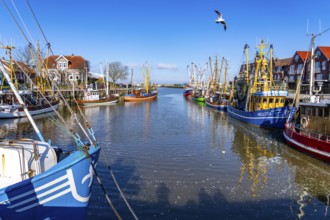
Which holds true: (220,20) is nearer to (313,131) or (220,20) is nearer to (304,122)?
(313,131)

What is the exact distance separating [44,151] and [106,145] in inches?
501

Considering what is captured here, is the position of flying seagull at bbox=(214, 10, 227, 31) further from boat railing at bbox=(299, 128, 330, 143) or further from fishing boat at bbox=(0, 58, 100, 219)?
fishing boat at bbox=(0, 58, 100, 219)

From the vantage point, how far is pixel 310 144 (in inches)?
707

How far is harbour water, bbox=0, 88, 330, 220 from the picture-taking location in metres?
10.5

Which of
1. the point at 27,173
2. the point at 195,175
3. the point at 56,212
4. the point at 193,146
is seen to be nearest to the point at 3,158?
the point at 27,173

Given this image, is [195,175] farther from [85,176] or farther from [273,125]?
[273,125]

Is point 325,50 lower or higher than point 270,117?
higher

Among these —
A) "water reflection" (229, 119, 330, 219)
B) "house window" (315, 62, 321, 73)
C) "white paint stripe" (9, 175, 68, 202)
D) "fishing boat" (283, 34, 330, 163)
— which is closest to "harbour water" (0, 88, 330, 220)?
"water reflection" (229, 119, 330, 219)

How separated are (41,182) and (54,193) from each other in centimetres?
52

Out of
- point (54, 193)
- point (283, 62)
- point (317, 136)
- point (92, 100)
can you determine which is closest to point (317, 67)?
point (283, 62)

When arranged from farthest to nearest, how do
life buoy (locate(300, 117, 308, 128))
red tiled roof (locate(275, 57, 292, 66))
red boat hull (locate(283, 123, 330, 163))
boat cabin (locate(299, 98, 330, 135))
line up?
red tiled roof (locate(275, 57, 292, 66)) → life buoy (locate(300, 117, 308, 128)) → boat cabin (locate(299, 98, 330, 135)) → red boat hull (locate(283, 123, 330, 163))

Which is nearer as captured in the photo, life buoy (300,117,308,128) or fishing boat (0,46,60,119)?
life buoy (300,117,308,128)

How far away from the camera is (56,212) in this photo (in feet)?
23.5

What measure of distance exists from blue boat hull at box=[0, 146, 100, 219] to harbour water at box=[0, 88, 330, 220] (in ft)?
9.14
